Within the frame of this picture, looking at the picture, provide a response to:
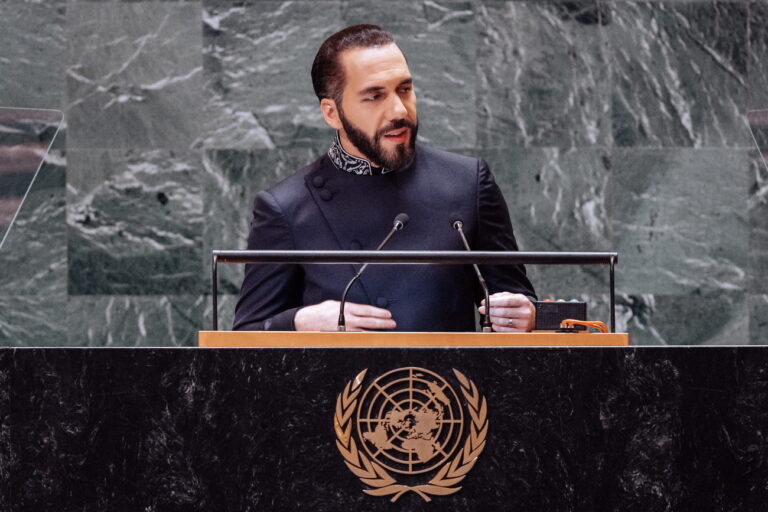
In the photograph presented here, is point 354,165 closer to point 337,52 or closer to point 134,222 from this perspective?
point 337,52

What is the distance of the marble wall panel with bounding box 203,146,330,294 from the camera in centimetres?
502

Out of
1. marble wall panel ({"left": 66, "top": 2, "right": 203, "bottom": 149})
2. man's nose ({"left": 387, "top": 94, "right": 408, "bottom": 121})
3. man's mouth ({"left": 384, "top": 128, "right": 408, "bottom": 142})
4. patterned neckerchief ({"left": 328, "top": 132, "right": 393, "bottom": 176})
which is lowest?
patterned neckerchief ({"left": 328, "top": 132, "right": 393, "bottom": 176})

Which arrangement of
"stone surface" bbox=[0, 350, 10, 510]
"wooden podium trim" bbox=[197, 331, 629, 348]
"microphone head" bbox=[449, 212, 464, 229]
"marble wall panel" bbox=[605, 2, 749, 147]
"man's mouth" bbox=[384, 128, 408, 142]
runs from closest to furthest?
1. "stone surface" bbox=[0, 350, 10, 510]
2. "wooden podium trim" bbox=[197, 331, 629, 348]
3. "microphone head" bbox=[449, 212, 464, 229]
4. "man's mouth" bbox=[384, 128, 408, 142]
5. "marble wall panel" bbox=[605, 2, 749, 147]

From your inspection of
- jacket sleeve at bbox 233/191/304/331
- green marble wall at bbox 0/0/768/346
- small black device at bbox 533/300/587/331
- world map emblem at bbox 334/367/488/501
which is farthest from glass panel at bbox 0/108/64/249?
world map emblem at bbox 334/367/488/501

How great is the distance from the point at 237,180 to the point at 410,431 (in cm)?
324

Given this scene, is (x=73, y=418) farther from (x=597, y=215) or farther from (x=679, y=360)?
(x=597, y=215)

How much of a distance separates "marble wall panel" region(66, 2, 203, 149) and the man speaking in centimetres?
174

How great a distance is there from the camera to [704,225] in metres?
5.00

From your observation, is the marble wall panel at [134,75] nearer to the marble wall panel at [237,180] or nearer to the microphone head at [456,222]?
the marble wall panel at [237,180]

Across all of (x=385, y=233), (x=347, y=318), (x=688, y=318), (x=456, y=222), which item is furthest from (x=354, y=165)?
(x=688, y=318)

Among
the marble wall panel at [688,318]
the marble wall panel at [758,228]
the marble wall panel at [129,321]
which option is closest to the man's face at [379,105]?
the marble wall panel at [129,321]

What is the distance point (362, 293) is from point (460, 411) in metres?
1.26

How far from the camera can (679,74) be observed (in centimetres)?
506

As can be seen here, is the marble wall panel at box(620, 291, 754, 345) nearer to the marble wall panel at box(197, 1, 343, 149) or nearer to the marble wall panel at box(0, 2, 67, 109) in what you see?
the marble wall panel at box(197, 1, 343, 149)
